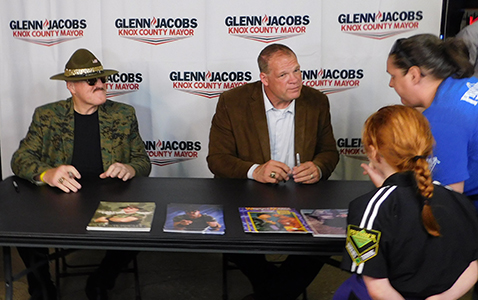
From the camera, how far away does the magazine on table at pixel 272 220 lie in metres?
1.79

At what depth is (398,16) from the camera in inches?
145

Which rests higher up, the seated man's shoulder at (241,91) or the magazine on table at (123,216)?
the seated man's shoulder at (241,91)

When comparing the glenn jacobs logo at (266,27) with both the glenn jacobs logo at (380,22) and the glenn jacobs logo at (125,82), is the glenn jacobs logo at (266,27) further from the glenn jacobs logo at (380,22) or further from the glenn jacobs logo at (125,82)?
the glenn jacobs logo at (125,82)

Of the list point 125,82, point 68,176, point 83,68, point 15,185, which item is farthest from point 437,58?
point 125,82

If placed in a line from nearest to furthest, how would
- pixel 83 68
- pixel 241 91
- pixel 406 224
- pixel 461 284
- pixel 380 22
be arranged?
1. pixel 406 224
2. pixel 461 284
3. pixel 83 68
4. pixel 241 91
5. pixel 380 22

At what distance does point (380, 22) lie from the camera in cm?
369

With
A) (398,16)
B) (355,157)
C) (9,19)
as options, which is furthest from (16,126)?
(398,16)

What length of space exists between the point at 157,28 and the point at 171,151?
95cm

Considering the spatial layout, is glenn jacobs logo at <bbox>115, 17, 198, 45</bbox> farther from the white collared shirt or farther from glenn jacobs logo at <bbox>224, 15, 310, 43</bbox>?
the white collared shirt

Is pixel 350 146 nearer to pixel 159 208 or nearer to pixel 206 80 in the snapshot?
pixel 206 80

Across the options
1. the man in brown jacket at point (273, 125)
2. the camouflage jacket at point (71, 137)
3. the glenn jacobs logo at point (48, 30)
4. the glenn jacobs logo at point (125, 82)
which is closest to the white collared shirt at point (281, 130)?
the man in brown jacket at point (273, 125)

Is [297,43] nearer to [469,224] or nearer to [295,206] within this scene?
[295,206]

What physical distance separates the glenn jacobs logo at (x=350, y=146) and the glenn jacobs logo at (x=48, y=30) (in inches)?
84.6

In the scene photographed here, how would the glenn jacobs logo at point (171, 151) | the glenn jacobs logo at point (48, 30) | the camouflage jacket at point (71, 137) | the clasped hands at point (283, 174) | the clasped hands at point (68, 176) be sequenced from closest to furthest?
the clasped hands at point (68, 176) → the clasped hands at point (283, 174) → the camouflage jacket at point (71, 137) → the glenn jacobs logo at point (48, 30) → the glenn jacobs logo at point (171, 151)
